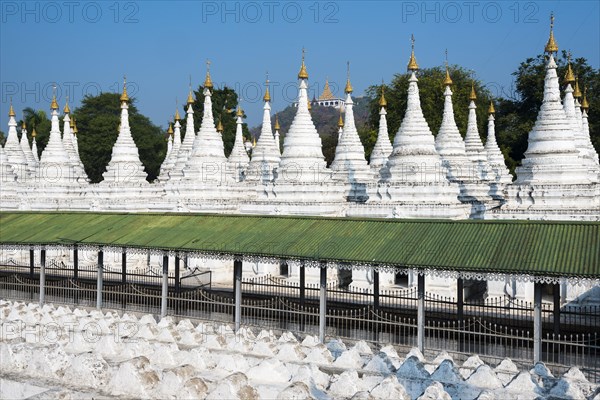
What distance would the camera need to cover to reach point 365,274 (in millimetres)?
26078

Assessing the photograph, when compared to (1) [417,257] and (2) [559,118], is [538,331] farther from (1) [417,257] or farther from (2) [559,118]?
(2) [559,118]

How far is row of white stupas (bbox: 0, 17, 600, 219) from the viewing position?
25578 mm

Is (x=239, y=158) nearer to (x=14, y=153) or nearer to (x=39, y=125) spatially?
(x=14, y=153)

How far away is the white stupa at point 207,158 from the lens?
34906 millimetres

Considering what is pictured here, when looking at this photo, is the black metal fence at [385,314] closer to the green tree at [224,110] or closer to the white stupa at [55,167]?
the white stupa at [55,167]

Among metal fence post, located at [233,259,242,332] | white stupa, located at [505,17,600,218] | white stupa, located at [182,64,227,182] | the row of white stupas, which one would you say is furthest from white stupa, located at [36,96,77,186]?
white stupa, located at [505,17,600,218]

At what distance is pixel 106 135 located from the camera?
80.2 metres

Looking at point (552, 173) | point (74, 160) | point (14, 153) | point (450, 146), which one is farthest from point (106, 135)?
point (552, 173)

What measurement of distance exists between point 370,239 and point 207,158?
17994mm

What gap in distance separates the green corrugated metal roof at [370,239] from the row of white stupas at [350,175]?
22.3 feet

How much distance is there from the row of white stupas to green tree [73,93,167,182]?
101 ft

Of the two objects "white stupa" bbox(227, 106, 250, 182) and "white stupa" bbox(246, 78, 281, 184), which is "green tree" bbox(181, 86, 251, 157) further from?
"white stupa" bbox(246, 78, 281, 184)

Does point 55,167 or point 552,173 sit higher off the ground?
point 55,167

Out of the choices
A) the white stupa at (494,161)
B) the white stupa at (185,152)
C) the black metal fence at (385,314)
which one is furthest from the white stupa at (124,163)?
the white stupa at (494,161)
